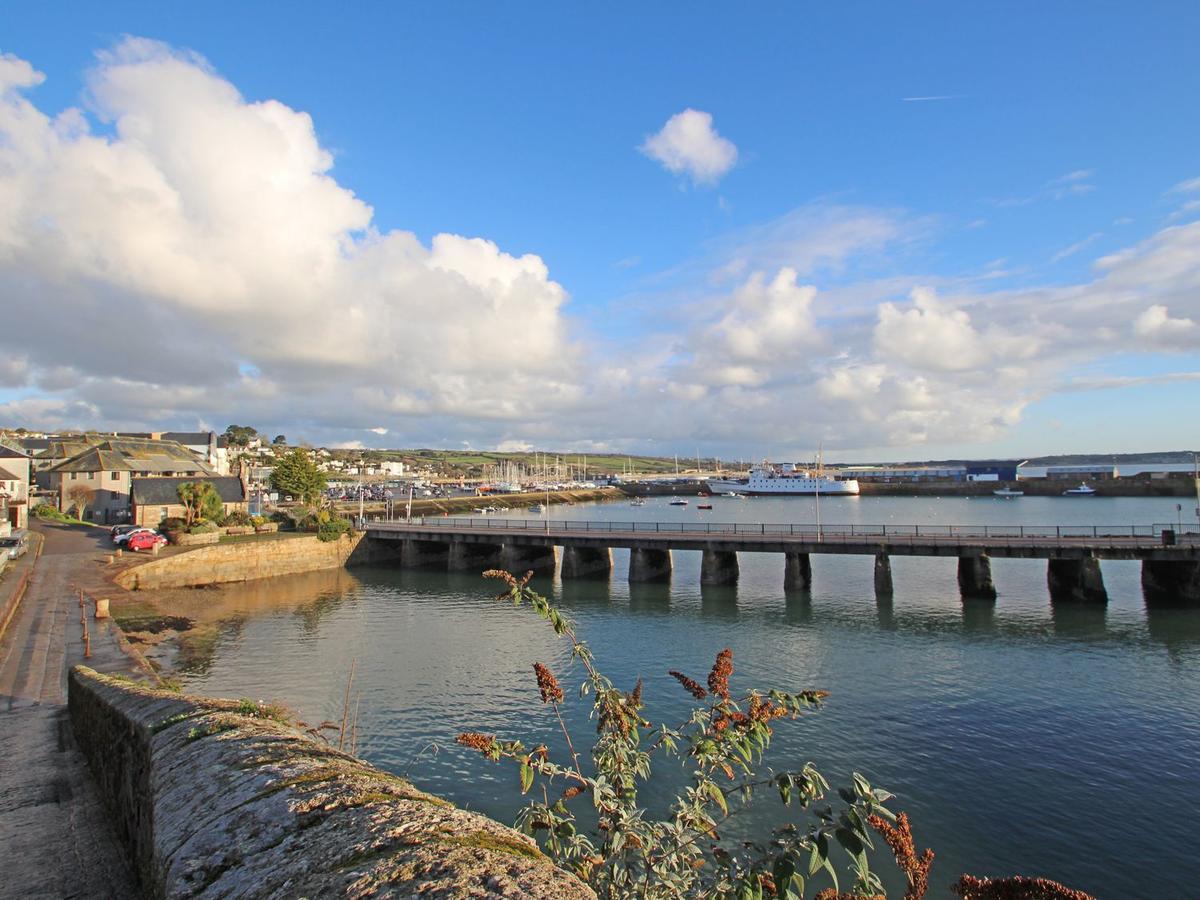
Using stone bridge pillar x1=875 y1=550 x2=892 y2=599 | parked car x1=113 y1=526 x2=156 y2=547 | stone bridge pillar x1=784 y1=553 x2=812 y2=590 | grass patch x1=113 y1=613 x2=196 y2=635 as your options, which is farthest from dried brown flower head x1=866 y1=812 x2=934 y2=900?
parked car x1=113 y1=526 x2=156 y2=547

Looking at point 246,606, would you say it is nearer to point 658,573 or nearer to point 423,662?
point 423,662

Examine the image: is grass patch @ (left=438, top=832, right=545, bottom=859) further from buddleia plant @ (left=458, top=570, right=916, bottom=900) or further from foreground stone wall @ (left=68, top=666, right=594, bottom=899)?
buddleia plant @ (left=458, top=570, right=916, bottom=900)

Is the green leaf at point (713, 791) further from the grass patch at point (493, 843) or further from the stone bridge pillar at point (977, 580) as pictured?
the stone bridge pillar at point (977, 580)

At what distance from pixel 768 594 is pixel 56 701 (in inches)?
1508

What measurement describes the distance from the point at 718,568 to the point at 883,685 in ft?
75.2

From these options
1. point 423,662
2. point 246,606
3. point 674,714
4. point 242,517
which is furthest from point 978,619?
point 242,517

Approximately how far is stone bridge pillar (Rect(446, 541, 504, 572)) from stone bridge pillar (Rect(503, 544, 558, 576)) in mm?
1866

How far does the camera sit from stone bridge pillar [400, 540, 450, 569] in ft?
198

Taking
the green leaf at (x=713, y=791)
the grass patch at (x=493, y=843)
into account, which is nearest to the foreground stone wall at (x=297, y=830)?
the grass patch at (x=493, y=843)

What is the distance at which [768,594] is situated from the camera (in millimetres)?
45688

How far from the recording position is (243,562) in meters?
50.5

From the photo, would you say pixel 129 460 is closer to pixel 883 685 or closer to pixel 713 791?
pixel 883 685

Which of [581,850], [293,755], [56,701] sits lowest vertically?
[56,701]

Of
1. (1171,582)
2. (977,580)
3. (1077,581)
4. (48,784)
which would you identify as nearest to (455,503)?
(977,580)
